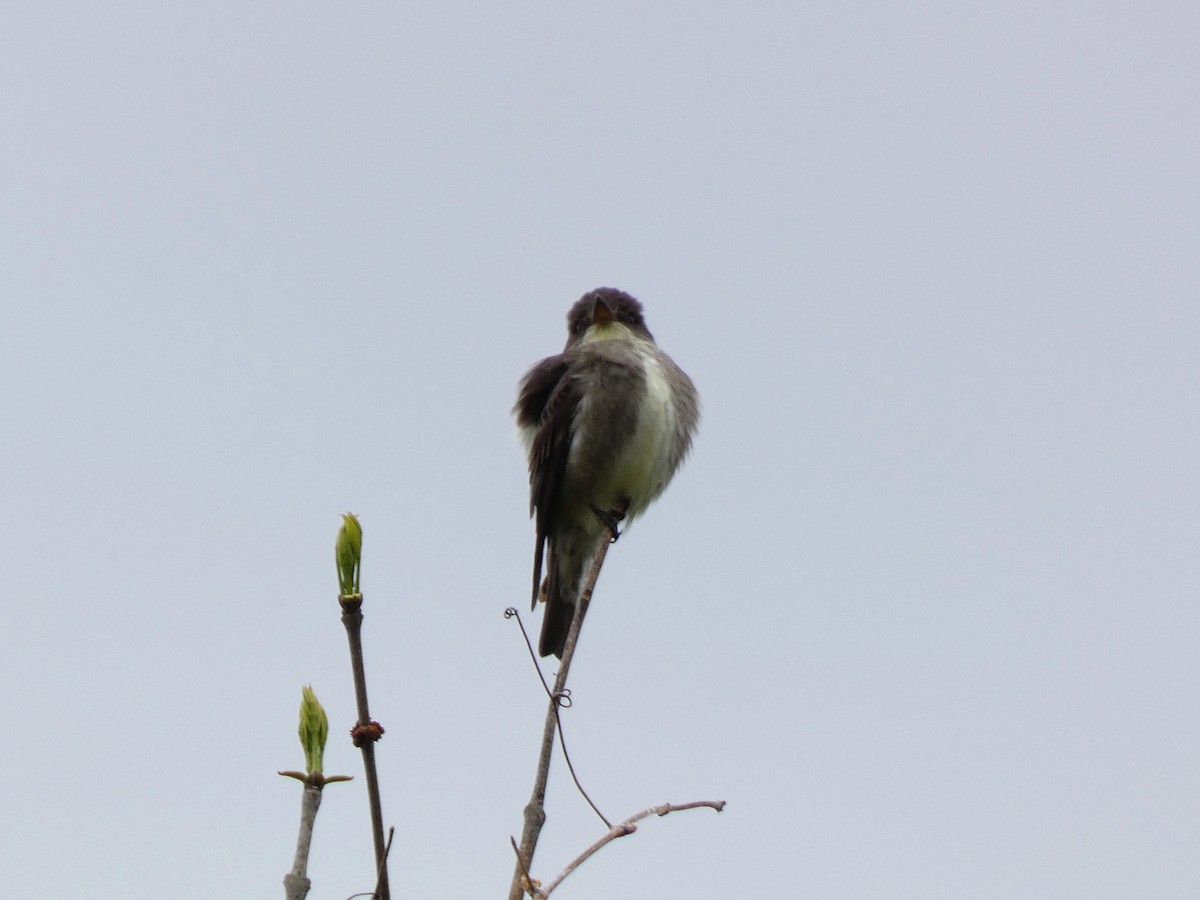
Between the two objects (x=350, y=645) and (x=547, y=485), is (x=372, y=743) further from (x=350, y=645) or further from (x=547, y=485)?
(x=547, y=485)

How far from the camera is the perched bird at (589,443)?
6.92m

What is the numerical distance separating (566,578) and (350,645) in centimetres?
545

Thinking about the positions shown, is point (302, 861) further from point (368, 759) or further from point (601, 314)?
point (601, 314)

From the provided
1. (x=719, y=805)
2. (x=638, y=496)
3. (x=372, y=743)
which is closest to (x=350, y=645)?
(x=372, y=743)

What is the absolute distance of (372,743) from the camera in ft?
6.47

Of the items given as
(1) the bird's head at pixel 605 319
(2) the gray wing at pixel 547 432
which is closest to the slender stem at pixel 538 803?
(2) the gray wing at pixel 547 432

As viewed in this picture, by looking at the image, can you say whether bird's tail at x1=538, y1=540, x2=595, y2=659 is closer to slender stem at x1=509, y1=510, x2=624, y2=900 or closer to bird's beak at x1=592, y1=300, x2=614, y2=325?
bird's beak at x1=592, y1=300, x2=614, y2=325

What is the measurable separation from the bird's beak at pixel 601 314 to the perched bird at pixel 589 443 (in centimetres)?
42

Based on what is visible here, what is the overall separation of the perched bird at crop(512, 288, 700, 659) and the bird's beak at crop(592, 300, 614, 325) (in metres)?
0.42

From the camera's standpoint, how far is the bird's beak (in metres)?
8.09

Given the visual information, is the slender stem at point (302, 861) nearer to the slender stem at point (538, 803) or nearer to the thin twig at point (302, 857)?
the thin twig at point (302, 857)

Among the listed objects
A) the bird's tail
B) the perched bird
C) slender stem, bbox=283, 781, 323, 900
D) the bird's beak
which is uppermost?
the bird's beak

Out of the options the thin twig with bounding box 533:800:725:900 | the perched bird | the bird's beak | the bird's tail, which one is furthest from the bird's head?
the thin twig with bounding box 533:800:725:900

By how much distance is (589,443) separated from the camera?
6945 mm
